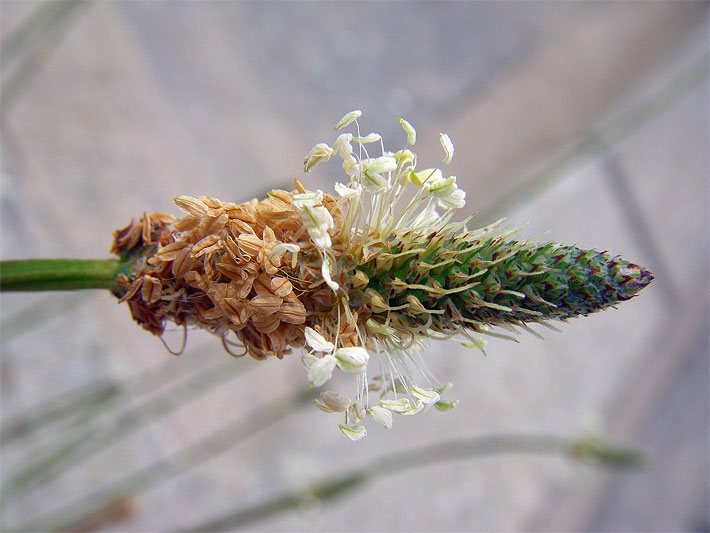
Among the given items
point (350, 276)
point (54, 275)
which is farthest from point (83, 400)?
point (350, 276)

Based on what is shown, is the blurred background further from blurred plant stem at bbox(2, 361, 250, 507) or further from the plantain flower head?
the plantain flower head

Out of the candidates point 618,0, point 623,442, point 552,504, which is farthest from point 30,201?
point 618,0

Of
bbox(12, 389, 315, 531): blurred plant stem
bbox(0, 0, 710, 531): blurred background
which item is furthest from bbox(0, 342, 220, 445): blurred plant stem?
bbox(12, 389, 315, 531): blurred plant stem

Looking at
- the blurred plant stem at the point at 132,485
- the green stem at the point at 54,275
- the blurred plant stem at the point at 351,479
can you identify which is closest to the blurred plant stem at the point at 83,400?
the blurred plant stem at the point at 132,485

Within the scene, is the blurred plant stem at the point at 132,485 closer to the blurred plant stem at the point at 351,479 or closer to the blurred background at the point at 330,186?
the blurred background at the point at 330,186

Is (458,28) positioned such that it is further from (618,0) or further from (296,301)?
Answer: (296,301)

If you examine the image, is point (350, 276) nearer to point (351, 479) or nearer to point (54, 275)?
point (54, 275)
